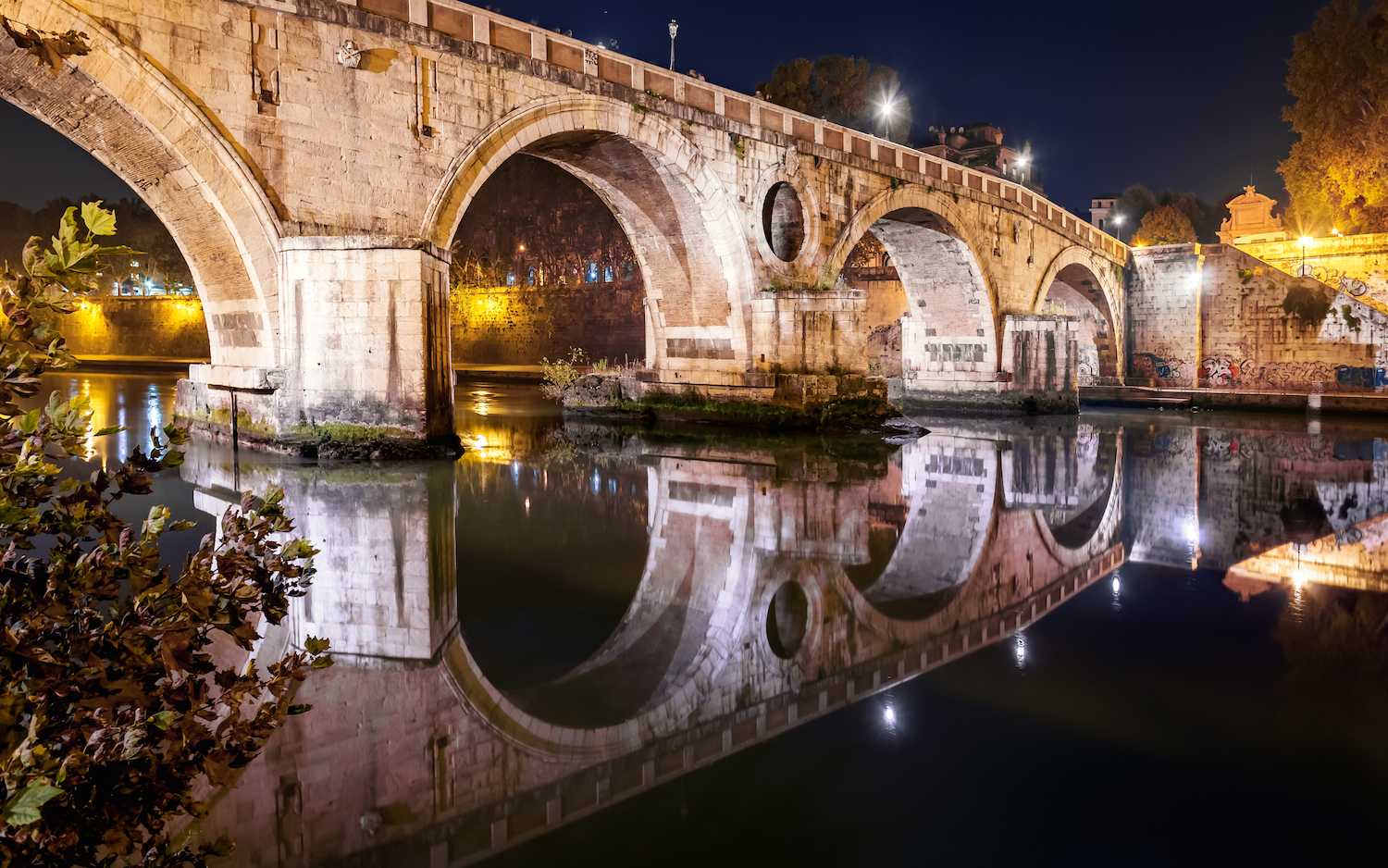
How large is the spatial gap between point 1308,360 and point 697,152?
72.3 ft

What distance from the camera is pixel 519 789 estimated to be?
9.18 ft

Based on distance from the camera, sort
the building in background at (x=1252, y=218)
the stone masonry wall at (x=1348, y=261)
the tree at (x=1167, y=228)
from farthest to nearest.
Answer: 1. the tree at (x=1167, y=228)
2. the building in background at (x=1252, y=218)
3. the stone masonry wall at (x=1348, y=261)

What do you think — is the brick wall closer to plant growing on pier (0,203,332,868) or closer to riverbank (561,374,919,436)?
riverbank (561,374,919,436)

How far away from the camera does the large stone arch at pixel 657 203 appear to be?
11.4 metres

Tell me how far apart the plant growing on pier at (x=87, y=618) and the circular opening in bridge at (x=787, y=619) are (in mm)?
2796

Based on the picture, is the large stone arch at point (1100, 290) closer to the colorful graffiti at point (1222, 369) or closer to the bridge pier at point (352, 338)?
the colorful graffiti at point (1222, 369)

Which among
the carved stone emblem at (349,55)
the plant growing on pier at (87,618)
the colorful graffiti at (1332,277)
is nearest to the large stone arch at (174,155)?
the carved stone emblem at (349,55)

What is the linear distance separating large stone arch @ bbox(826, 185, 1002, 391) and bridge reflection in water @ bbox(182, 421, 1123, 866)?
Answer: 36.8 ft

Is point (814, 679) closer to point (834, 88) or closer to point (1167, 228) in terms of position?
point (834, 88)

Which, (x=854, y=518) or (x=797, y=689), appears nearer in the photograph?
(x=797, y=689)

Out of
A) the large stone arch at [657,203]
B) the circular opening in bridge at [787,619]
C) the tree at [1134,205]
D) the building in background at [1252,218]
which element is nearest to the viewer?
the circular opening in bridge at [787,619]

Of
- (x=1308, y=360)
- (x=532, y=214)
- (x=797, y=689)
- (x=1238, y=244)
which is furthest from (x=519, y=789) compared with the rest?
(x=1238, y=244)

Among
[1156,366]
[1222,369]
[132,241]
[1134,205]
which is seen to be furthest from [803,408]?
[1134,205]

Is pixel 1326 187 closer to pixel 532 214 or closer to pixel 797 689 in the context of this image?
pixel 532 214
